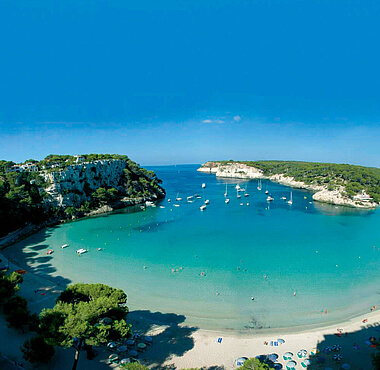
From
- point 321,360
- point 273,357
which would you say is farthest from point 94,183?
point 321,360

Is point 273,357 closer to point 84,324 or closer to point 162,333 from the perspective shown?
point 162,333

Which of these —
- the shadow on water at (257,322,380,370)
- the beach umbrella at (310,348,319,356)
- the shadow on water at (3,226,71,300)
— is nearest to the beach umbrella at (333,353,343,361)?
the shadow on water at (257,322,380,370)

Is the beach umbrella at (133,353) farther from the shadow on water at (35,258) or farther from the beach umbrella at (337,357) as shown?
the shadow on water at (35,258)

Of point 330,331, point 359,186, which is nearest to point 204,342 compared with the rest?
point 330,331

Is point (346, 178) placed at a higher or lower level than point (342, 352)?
higher

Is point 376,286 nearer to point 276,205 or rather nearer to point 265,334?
point 265,334

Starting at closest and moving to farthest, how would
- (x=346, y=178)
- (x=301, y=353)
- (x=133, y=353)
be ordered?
(x=133, y=353) → (x=301, y=353) → (x=346, y=178)

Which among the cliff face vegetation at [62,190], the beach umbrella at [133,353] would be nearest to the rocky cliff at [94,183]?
the cliff face vegetation at [62,190]
